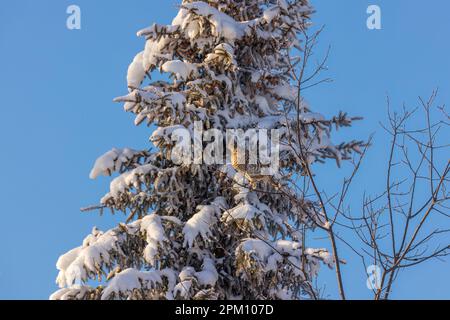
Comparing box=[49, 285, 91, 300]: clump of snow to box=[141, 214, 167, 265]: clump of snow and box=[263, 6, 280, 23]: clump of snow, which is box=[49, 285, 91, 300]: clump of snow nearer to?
box=[141, 214, 167, 265]: clump of snow

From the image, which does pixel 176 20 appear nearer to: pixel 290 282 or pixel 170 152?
pixel 170 152

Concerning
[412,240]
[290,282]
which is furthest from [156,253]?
[412,240]

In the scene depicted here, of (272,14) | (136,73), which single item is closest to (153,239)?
(136,73)

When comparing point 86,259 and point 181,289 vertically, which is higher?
point 86,259

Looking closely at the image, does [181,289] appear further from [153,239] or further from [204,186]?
[204,186]

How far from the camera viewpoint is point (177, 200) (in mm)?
9797

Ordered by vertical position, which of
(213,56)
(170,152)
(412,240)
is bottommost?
(412,240)

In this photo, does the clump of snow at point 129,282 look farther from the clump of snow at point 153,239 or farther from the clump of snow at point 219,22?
the clump of snow at point 219,22

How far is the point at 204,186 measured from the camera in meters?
10.0

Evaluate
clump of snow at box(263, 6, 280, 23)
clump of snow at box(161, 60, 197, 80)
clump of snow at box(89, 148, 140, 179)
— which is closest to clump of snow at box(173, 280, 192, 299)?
clump of snow at box(89, 148, 140, 179)

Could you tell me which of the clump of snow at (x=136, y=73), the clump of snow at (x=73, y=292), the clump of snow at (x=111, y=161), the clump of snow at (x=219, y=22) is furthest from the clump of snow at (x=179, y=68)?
the clump of snow at (x=73, y=292)

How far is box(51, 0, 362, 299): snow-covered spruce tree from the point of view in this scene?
8.55 meters

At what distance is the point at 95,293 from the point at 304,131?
3.99 metres

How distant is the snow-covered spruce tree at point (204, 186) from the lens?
28.1ft
